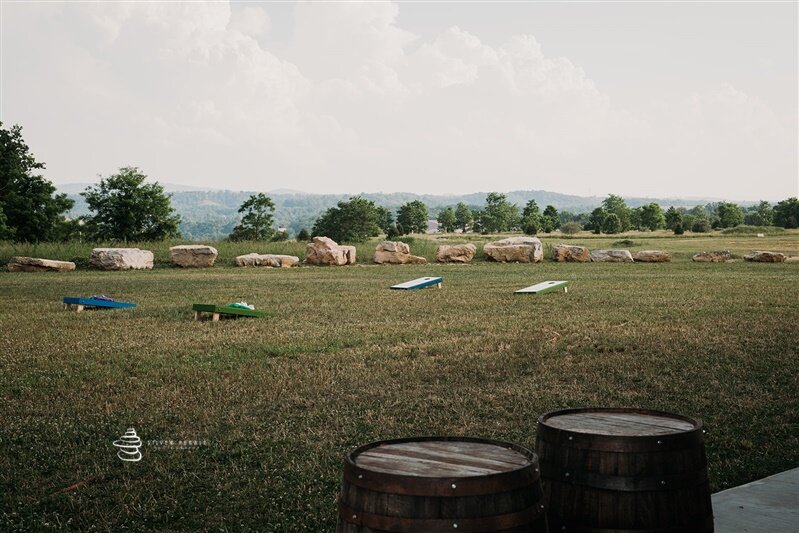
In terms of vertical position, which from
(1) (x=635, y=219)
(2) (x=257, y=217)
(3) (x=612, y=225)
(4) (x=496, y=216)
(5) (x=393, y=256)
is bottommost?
(5) (x=393, y=256)

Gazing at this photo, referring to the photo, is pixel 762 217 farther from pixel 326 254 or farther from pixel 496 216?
pixel 326 254

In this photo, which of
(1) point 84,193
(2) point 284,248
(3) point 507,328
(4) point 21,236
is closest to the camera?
(3) point 507,328

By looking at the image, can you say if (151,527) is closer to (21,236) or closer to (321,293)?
(321,293)

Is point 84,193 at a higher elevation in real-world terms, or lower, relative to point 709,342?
higher

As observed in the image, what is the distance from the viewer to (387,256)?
34.9 metres

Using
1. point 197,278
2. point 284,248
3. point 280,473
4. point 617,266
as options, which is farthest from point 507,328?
point 284,248

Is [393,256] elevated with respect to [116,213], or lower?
lower

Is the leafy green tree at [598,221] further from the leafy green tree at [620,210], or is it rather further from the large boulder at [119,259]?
the large boulder at [119,259]

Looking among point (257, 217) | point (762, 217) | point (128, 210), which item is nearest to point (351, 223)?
point (257, 217)

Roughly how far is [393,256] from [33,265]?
46.5ft

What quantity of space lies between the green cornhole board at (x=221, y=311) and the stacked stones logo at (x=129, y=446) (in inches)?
313

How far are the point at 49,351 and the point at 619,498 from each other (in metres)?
10.1

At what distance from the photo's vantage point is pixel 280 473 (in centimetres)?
606

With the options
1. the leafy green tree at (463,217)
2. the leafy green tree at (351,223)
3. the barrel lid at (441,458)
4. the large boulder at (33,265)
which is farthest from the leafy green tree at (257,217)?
the barrel lid at (441,458)
